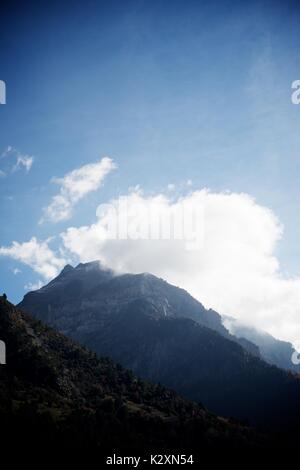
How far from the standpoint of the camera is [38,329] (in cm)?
18400

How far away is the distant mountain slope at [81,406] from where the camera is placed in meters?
104

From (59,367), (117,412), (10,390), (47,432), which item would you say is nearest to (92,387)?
(59,367)

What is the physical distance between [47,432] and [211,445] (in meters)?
49.6

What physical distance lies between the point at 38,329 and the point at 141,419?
69922 mm

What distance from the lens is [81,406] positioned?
140 metres

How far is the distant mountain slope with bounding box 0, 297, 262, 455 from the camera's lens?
10400 cm
